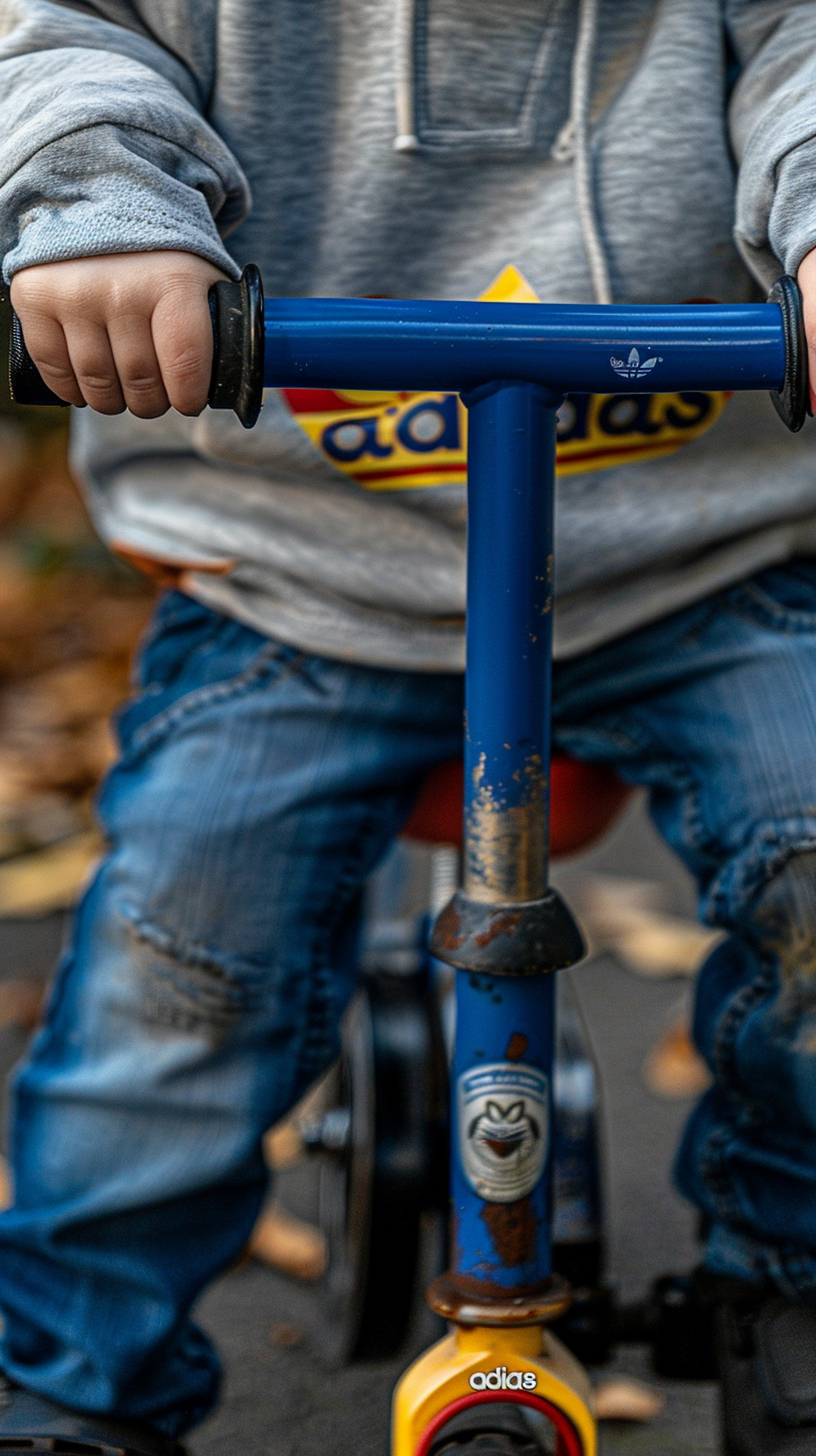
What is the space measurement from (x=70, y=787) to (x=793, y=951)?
7.70 ft

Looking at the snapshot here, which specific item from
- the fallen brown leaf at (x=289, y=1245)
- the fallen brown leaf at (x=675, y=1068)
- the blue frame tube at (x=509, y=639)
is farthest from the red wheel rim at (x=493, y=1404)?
the fallen brown leaf at (x=675, y=1068)

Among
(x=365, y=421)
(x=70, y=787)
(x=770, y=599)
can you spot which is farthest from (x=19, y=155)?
(x=70, y=787)

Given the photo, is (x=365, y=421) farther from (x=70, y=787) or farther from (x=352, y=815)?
(x=70, y=787)

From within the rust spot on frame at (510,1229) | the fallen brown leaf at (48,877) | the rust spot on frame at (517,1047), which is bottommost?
the fallen brown leaf at (48,877)

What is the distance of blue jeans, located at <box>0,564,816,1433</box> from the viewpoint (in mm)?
1205

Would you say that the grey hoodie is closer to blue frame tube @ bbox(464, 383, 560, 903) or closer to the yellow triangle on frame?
the yellow triangle on frame

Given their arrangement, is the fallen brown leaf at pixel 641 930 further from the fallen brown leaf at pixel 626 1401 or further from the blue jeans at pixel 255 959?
the blue jeans at pixel 255 959

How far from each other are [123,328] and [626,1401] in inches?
45.2

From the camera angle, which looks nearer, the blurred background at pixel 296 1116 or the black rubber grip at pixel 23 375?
the black rubber grip at pixel 23 375

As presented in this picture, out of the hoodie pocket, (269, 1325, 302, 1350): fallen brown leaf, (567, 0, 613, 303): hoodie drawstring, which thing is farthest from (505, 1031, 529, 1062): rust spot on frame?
(269, 1325, 302, 1350): fallen brown leaf

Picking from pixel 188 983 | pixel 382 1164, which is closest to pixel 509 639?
pixel 188 983

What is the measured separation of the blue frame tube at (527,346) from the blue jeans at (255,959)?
0.37 m

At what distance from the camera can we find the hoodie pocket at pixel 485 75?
3.82 feet

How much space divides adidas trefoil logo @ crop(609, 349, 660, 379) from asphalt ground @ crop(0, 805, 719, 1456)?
0.97 meters
